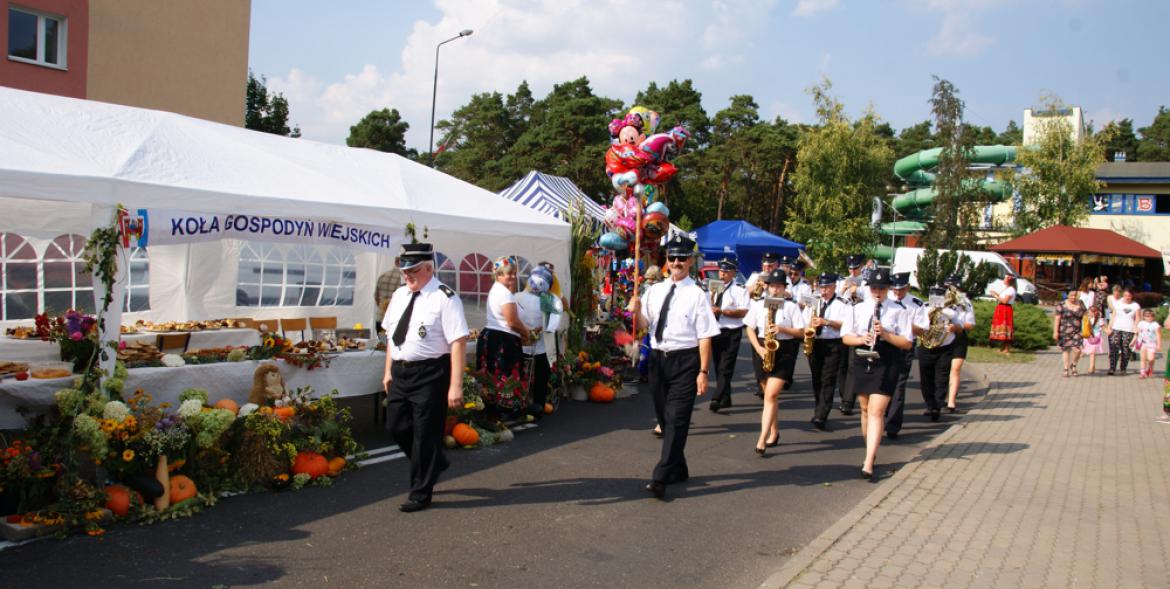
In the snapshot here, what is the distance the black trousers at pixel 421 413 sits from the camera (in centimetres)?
584

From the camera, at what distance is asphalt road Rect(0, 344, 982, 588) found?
4730mm

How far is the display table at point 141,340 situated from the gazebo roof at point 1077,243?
31.2m

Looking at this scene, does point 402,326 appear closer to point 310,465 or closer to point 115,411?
point 310,465

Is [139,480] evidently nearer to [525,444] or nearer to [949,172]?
[525,444]

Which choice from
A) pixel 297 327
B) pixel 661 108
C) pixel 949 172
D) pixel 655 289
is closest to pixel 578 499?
pixel 655 289

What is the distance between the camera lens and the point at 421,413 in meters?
5.84

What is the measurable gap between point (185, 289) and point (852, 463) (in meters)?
8.55

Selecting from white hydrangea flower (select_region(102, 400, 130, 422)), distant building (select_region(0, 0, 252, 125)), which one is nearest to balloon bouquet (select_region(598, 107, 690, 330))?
white hydrangea flower (select_region(102, 400, 130, 422))

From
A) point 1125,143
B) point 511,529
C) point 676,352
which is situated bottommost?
point 511,529

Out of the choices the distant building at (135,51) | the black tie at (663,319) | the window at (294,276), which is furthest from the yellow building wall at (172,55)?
the black tie at (663,319)

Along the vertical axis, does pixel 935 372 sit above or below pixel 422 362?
below

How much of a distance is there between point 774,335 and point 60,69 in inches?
769

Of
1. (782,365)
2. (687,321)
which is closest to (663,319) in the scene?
(687,321)

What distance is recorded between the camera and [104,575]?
4535 millimetres
